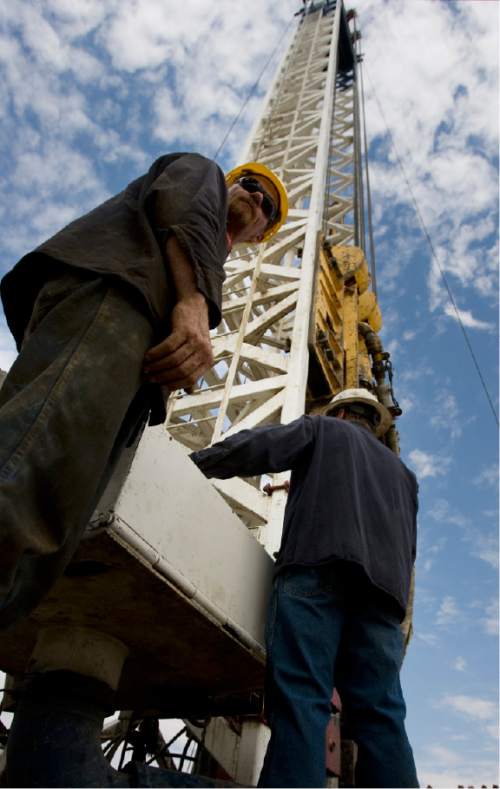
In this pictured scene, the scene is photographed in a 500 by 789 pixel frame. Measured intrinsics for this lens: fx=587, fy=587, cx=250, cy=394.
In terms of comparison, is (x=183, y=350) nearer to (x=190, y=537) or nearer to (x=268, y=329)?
(x=190, y=537)

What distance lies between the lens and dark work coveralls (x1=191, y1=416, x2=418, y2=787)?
Answer: 1699 mm

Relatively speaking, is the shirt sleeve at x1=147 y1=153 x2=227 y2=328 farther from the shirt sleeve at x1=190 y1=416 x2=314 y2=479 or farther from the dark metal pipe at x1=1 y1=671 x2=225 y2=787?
the dark metal pipe at x1=1 y1=671 x2=225 y2=787

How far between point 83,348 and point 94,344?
0.03 metres

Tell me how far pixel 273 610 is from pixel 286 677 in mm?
246

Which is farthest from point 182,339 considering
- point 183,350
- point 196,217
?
point 196,217

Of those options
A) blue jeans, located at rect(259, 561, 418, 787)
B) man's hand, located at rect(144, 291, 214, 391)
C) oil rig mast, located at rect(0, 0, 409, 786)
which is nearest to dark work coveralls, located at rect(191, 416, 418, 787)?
blue jeans, located at rect(259, 561, 418, 787)

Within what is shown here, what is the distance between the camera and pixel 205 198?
159 centimetres

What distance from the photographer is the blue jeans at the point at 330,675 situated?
1.63 meters

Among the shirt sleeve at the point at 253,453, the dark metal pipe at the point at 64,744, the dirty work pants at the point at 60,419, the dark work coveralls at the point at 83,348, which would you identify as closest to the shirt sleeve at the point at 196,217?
the dark work coveralls at the point at 83,348

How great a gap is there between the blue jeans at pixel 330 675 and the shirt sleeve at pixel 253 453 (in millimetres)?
408

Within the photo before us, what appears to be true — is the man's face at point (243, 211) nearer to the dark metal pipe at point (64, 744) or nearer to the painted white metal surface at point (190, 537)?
the painted white metal surface at point (190, 537)

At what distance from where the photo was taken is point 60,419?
1.16m

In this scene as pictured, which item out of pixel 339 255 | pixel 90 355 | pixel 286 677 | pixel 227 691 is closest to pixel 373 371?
pixel 339 255

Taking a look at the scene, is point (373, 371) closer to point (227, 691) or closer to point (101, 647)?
point (227, 691)
